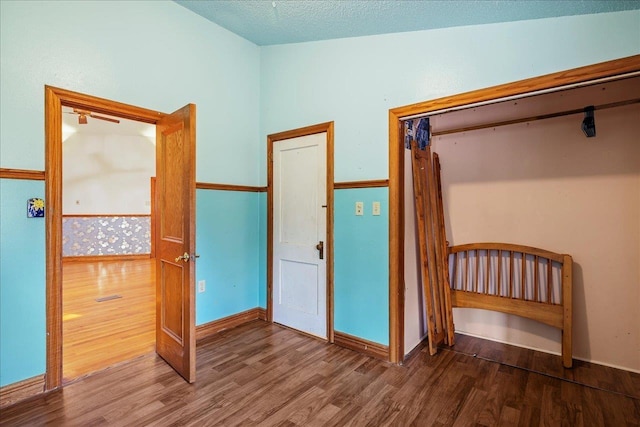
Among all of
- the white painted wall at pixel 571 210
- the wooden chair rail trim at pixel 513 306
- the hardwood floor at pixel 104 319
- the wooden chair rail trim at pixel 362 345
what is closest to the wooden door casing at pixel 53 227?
the hardwood floor at pixel 104 319

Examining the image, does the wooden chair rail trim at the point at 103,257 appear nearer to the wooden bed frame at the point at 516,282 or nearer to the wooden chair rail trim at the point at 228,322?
the wooden chair rail trim at the point at 228,322

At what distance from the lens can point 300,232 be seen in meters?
3.17

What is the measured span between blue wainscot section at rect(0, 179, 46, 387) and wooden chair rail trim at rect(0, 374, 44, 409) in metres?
0.03

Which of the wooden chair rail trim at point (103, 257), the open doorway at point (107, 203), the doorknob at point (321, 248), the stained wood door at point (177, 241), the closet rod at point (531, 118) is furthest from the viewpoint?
the wooden chair rail trim at point (103, 257)

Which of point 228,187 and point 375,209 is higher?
point 228,187

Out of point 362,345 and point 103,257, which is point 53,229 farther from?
point 103,257

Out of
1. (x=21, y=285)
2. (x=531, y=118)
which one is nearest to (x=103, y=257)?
(x=21, y=285)

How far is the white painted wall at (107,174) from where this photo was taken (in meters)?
7.11

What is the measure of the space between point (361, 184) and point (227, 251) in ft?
5.11

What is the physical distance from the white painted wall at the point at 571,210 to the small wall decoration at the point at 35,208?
11.2ft

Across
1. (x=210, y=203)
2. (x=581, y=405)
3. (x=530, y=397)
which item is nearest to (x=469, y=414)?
(x=530, y=397)

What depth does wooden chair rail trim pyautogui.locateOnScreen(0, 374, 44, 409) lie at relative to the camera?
1958 mm

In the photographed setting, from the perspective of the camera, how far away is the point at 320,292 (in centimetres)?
300

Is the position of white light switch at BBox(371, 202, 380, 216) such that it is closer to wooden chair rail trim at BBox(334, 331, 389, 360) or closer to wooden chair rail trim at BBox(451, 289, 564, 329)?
wooden chair rail trim at BBox(334, 331, 389, 360)
